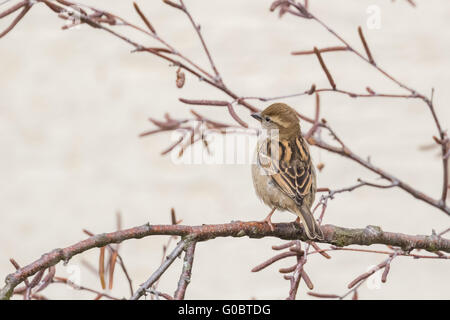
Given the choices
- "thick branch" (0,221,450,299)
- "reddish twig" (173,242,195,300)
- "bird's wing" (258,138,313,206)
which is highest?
"bird's wing" (258,138,313,206)

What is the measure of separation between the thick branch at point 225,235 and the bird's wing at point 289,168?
629 millimetres

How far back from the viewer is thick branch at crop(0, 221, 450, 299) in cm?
125

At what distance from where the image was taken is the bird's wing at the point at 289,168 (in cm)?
256

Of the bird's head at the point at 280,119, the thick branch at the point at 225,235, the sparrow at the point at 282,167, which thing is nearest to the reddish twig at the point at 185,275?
the thick branch at the point at 225,235

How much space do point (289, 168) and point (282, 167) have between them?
31 mm

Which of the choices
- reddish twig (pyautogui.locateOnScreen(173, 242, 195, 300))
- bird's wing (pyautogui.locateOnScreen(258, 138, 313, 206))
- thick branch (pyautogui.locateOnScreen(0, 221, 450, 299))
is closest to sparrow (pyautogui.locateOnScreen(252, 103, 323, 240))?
bird's wing (pyautogui.locateOnScreen(258, 138, 313, 206))

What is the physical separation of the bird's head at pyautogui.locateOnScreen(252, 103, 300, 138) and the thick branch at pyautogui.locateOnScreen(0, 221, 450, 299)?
0.77 m

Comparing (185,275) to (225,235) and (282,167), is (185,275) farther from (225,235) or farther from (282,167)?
(282,167)

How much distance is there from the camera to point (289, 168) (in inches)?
103

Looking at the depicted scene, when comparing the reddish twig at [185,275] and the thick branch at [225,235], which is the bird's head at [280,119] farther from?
the reddish twig at [185,275]

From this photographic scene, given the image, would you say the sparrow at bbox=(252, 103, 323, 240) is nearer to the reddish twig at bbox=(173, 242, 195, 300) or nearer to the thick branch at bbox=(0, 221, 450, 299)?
the thick branch at bbox=(0, 221, 450, 299)
